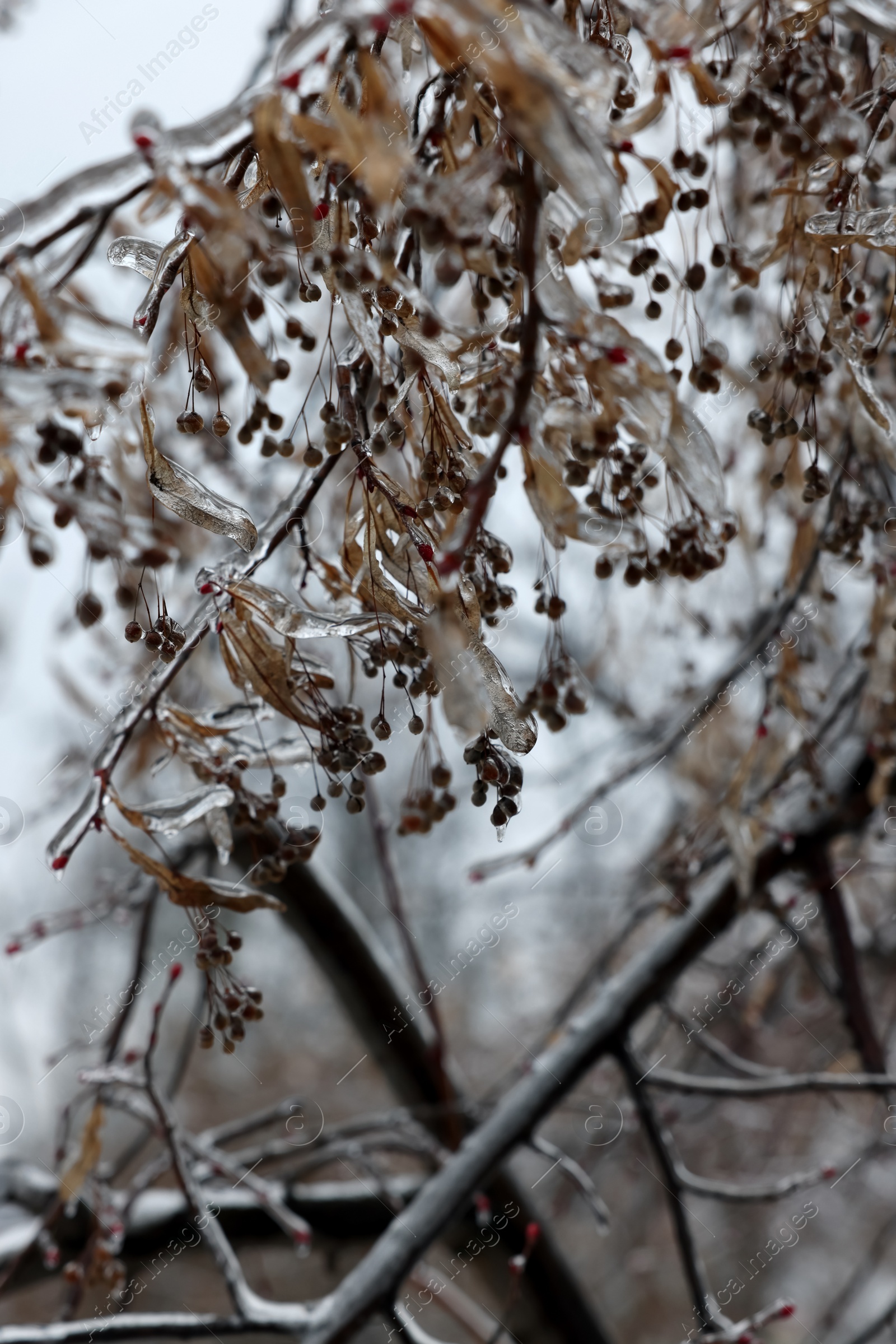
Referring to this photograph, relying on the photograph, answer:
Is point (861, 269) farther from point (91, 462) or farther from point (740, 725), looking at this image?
point (740, 725)

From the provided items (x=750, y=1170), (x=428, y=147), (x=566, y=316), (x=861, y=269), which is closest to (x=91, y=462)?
(x=428, y=147)

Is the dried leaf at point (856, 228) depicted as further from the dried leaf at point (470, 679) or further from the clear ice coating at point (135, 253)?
the clear ice coating at point (135, 253)

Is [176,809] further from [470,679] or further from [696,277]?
[696,277]

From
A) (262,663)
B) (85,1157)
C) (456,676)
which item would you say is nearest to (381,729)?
(262,663)

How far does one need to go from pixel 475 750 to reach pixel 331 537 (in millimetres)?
1691

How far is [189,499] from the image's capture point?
3.02 feet

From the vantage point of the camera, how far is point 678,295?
133 centimetres

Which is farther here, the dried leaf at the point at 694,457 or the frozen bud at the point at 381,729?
the frozen bud at the point at 381,729

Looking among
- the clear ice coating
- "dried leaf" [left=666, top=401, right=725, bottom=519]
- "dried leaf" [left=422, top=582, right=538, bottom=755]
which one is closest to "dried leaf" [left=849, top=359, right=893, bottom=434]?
"dried leaf" [left=666, top=401, right=725, bottom=519]

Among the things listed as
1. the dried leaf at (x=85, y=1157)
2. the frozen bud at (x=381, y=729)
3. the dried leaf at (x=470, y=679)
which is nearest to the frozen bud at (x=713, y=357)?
the dried leaf at (x=470, y=679)

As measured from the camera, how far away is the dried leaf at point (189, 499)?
35.9 inches

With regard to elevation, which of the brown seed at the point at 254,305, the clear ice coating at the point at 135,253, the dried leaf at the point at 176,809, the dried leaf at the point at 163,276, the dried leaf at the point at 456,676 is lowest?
the dried leaf at the point at 456,676

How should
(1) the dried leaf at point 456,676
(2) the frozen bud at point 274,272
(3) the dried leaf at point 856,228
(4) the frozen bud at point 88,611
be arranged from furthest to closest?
(4) the frozen bud at point 88,611
(3) the dried leaf at point 856,228
(2) the frozen bud at point 274,272
(1) the dried leaf at point 456,676

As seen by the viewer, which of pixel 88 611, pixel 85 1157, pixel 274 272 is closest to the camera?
pixel 274 272
